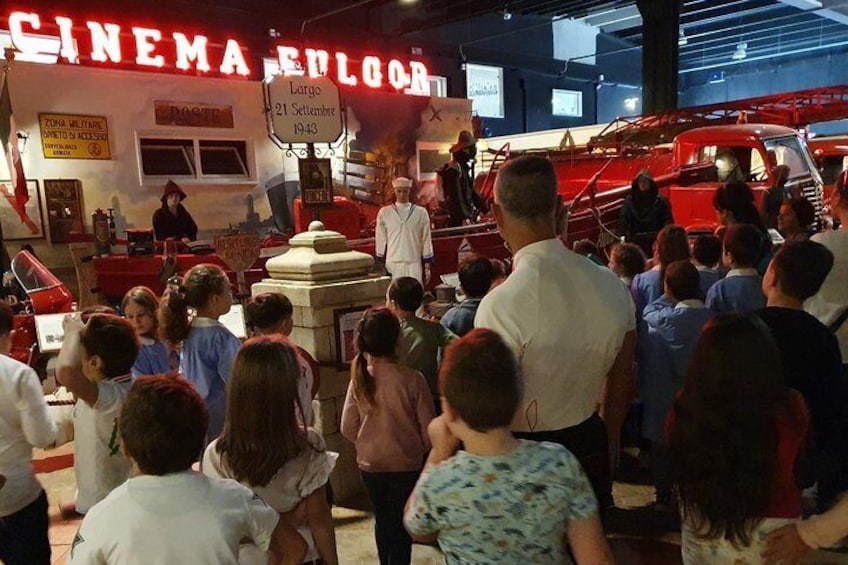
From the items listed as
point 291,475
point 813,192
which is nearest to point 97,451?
point 291,475

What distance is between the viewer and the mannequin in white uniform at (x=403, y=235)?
7.04m

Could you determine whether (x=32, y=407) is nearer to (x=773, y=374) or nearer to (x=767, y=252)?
(x=773, y=374)

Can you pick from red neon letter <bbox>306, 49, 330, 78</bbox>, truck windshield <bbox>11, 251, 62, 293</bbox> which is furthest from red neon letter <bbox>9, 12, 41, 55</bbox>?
red neon letter <bbox>306, 49, 330, 78</bbox>

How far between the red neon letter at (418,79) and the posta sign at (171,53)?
1.07 m

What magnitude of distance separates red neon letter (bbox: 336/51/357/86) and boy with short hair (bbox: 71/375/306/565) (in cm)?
1531

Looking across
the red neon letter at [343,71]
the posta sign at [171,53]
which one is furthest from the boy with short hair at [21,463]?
the red neon letter at [343,71]

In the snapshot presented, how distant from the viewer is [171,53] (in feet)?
44.2

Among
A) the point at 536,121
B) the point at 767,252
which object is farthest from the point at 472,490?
the point at 536,121

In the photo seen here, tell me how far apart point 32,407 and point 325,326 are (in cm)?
175

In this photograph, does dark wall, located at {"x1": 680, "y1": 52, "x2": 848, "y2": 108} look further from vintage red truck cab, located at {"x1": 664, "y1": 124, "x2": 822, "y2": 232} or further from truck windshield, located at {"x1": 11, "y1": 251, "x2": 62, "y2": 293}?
truck windshield, located at {"x1": 11, "y1": 251, "x2": 62, "y2": 293}

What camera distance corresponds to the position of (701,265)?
14.3 feet

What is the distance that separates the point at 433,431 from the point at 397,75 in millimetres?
16394

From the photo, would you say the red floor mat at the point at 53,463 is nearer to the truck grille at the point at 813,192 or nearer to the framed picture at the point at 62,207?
the framed picture at the point at 62,207

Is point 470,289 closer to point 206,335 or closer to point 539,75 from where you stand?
point 206,335
